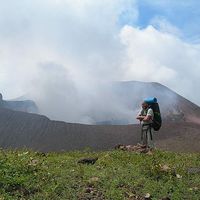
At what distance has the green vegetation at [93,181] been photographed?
918 centimetres

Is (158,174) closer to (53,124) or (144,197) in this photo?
(144,197)

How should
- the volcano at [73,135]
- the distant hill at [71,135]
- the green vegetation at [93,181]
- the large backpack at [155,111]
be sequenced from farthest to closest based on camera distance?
the distant hill at [71,135] < the volcano at [73,135] < the large backpack at [155,111] < the green vegetation at [93,181]

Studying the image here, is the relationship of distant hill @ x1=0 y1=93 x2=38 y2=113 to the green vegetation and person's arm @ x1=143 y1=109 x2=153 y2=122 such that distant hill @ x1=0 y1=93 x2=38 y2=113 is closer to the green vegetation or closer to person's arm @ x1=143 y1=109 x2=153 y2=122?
person's arm @ x1=143 y1=109 x2=153 y2=122

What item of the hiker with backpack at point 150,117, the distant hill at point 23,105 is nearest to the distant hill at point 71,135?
the distant hill at point 23,105

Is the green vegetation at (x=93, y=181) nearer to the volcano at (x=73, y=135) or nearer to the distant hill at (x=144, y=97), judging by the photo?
the volcano at (x=73, y=135)

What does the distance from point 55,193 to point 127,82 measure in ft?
316

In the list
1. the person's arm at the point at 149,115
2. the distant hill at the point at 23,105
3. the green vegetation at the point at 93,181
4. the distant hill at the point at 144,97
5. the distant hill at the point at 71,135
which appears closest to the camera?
the green vegetation at the point at 93,181

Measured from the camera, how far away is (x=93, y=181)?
32.7ft

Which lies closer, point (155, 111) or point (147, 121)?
point (147, 121)

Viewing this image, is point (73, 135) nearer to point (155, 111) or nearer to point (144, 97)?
point (155, 111)

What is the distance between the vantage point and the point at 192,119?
7875cm

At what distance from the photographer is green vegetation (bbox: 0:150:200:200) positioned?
361 inches

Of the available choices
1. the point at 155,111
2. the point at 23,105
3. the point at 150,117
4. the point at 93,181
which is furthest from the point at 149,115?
the point at 23,105

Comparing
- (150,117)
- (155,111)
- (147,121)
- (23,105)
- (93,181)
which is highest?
(23,105)
